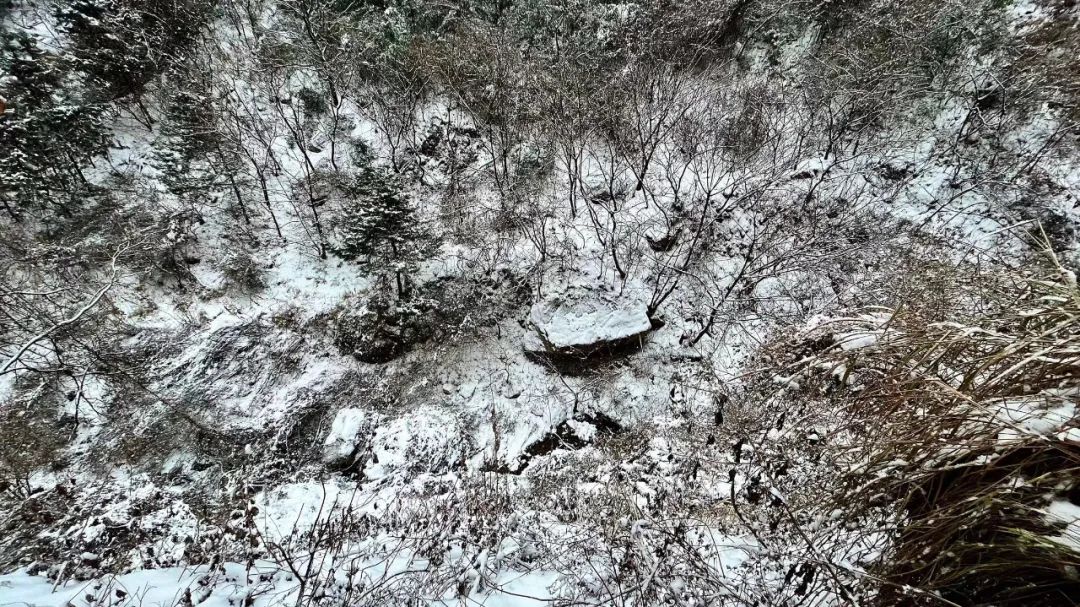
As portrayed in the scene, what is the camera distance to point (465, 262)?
8430 millimetres

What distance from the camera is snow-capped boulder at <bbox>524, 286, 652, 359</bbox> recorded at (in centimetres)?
719

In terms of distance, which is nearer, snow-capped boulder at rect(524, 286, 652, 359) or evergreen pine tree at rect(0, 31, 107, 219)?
evergreen pine tree at rect(0, 31, 107, 219)

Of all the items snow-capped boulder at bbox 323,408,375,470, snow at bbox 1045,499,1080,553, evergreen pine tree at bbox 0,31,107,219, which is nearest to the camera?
snow at bbox 1045,499,1080,553

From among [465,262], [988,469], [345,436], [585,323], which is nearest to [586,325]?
[585,323]

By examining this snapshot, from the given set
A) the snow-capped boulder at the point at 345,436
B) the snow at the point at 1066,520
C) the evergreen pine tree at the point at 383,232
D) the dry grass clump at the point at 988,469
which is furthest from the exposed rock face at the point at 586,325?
the snow at the point at 1066,520

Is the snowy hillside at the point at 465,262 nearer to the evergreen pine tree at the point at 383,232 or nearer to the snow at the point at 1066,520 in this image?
the evergreen pine tree at the point at 383,232

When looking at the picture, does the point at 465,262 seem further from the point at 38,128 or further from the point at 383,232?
the point at 38,128

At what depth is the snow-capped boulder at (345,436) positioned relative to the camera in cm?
648

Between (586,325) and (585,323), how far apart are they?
4 centimetres

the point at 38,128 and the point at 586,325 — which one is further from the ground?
the point at 38,128

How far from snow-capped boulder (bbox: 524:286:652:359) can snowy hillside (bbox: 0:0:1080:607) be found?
6cm

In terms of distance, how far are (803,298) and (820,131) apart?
151 inches

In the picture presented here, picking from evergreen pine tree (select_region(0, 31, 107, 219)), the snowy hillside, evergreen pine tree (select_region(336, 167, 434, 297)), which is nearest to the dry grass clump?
the snowy hillside

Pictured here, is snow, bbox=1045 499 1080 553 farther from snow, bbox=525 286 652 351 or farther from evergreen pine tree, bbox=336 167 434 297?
evergreen pine tree, bbox=336 167 434 297
